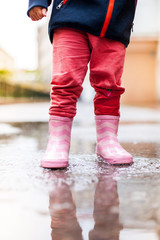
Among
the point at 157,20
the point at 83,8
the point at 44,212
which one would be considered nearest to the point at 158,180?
the point at 44,212

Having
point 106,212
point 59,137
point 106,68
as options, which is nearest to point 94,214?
point 106,212

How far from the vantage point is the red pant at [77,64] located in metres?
1.42

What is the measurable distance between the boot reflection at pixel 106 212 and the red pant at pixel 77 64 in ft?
1.40

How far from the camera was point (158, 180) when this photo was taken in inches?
43.9

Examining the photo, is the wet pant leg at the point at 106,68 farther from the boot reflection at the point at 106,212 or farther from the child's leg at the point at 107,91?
the boot reflection at the point at 106,212

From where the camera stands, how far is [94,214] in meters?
0.81

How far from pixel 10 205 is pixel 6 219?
97 mm

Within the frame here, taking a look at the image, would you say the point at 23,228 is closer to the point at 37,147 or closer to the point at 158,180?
the point at 158,180

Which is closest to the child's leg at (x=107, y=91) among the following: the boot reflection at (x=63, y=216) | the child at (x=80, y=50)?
the child at (x=80, y=50)

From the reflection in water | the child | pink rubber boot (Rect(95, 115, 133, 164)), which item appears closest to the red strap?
the child

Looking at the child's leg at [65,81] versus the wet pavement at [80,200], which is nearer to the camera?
the wet pavement at [80,200]

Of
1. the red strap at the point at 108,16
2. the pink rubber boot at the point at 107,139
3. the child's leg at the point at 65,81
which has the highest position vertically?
the red strap at the point at 108,16

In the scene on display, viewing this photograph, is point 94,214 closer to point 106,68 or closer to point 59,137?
point 59,137

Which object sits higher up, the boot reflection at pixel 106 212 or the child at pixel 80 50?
the child at pixel 80 50
